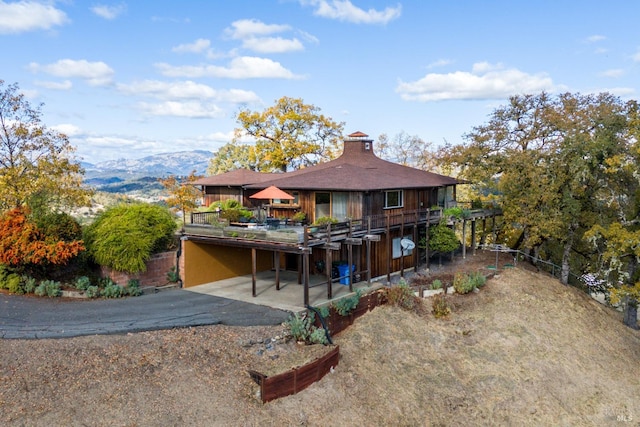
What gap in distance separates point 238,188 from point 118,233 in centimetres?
945

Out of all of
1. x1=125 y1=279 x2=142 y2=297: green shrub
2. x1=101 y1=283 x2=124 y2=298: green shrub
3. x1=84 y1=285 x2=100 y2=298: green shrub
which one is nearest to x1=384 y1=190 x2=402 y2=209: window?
x1=125 y1=279 x2=142 y2=297: green shrub

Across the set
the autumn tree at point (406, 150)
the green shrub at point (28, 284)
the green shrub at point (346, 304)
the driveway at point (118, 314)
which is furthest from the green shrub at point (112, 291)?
the autumn tree at point (406, 150)

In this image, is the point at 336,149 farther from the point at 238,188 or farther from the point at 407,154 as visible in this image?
the point at 238,188

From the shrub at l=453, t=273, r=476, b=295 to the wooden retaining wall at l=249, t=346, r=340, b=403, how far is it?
31.5ft

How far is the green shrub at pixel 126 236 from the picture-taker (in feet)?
57.1

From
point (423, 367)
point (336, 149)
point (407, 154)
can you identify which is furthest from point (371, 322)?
point (407, 154)

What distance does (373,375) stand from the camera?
14.1 meters

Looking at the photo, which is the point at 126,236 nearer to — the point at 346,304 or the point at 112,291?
the point at 112,291

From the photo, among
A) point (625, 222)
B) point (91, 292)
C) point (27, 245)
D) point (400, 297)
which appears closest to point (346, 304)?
point (400, 297)

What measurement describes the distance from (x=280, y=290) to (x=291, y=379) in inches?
284

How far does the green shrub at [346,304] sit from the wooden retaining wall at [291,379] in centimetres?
326

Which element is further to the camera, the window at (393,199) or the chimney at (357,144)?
the chimney at (357,144)

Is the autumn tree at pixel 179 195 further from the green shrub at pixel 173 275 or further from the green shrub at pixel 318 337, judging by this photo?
the green shrub at pixel 318 337

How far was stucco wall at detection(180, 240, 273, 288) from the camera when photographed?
1955cm
